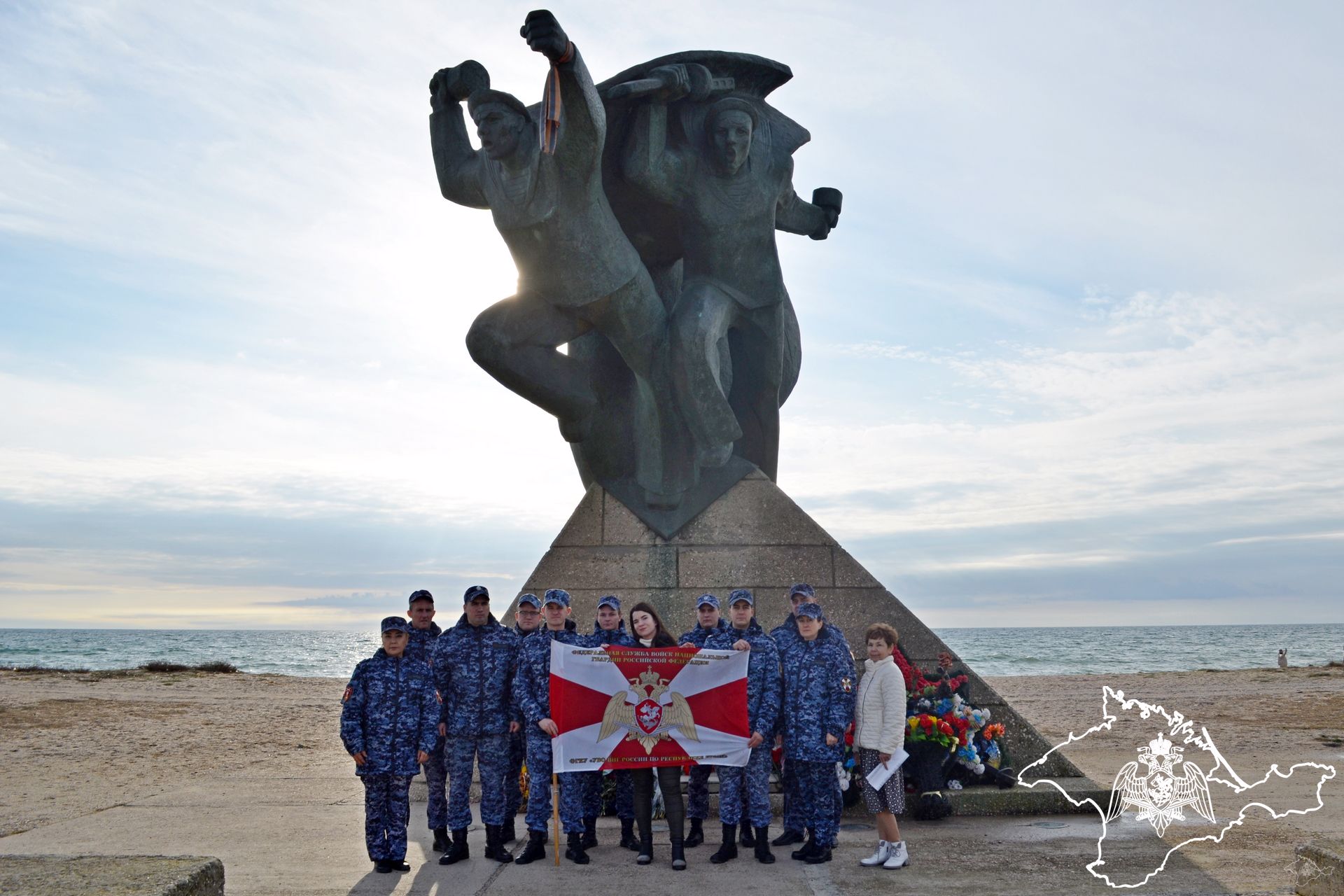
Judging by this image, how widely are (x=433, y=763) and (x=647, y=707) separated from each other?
46.3 inches

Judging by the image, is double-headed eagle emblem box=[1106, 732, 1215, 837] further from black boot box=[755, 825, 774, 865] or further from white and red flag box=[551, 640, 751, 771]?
white and red flag box=[551, 640, 751, 771]

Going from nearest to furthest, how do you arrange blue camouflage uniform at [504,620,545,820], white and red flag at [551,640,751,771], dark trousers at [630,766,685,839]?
dark trousers at [630,766,685,839] → white and red flag at [551,640,751,771] → blue camouflage uniform at [504,620,545,820]

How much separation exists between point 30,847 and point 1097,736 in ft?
37.4

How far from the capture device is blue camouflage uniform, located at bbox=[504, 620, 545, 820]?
18.5 ft

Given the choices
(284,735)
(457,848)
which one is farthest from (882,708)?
(284,735)

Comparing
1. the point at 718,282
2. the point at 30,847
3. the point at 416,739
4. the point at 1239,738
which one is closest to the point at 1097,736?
the point at 1239,738

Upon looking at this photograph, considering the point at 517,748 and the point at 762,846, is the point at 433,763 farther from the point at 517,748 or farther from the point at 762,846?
the point at 762,846

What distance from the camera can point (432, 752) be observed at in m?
5.53

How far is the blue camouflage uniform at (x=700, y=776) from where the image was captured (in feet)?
19.1

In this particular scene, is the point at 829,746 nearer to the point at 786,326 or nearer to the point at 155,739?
the point at 786,326

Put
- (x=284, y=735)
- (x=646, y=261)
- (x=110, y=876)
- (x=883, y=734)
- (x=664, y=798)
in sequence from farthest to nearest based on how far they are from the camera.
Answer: (x=284, y=735) → (x=646, y=261) → (x=664, y=798) → (x=883, y=734) → (x=110, y=876)

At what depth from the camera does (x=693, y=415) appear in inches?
307

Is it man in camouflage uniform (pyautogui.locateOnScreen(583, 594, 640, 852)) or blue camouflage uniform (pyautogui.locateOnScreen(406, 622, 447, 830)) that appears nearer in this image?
blue camouflage uniform (pyautogui.locateOnScreen(406, 622, 447, 830))

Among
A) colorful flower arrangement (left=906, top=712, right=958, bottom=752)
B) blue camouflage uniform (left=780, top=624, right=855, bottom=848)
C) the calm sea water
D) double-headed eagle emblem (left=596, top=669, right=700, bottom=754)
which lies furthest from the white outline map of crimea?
the calm sea water
